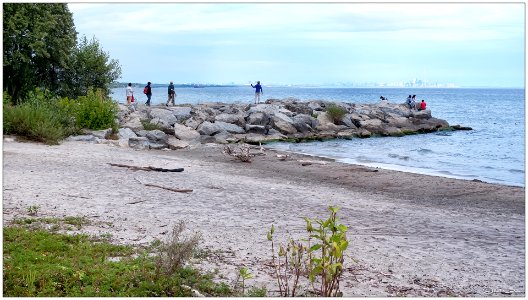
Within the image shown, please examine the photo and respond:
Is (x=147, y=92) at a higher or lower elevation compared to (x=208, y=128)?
higher

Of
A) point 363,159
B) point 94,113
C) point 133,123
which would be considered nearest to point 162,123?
point 133,123

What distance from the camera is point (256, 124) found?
108ft

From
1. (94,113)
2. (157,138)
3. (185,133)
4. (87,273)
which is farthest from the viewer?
(185,133)

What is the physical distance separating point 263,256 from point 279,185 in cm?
721

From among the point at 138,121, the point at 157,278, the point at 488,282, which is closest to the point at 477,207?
the point at 488,282

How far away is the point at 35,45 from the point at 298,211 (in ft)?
83.9

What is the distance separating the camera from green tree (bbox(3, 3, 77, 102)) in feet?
106

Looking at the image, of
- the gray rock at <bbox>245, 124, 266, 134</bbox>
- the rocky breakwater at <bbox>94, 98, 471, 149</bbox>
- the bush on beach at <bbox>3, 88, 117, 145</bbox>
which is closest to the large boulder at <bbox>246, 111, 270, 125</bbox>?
the rocky breakwater at <bbox>94, 98, 471, 149</bbox>

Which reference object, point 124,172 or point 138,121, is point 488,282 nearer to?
point 124,172

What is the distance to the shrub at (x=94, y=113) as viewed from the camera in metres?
23.6

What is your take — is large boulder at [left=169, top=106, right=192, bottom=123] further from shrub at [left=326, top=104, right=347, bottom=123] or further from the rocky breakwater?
shrub at [left=326, top=104, right=347, bottom=123]

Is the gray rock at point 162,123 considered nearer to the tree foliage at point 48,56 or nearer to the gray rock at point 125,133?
the gray rock at point 125,133

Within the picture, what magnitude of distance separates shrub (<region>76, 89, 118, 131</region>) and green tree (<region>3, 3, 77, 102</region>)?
9.32m

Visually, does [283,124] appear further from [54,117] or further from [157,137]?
[54,117]
